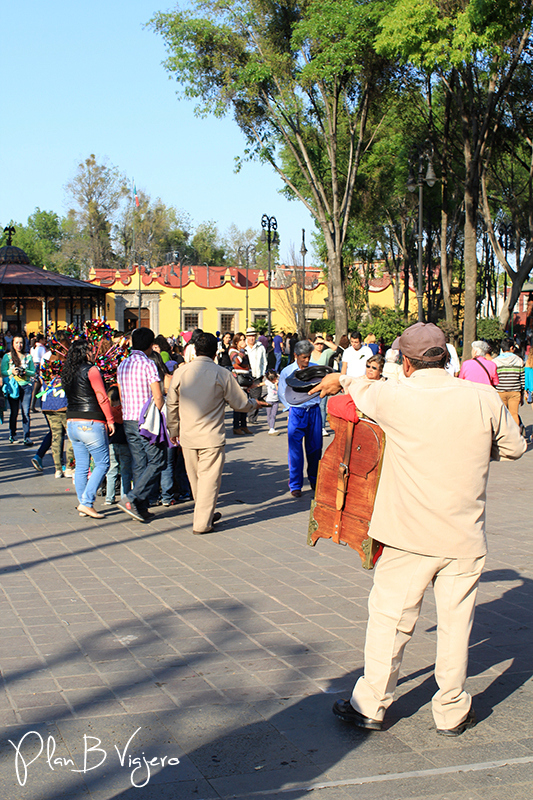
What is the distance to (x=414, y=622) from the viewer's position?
131 inches

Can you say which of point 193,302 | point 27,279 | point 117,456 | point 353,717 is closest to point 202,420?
point 117,456

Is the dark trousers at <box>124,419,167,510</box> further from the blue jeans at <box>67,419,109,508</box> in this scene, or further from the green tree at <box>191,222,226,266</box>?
the green tree at <box>191,222,226,266</box>

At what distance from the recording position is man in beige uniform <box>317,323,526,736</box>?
127 inches

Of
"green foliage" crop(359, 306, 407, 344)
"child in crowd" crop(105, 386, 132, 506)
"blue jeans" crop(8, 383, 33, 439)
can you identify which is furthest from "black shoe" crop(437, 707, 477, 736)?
"green foliage" crop(359, 306, 407, 344)

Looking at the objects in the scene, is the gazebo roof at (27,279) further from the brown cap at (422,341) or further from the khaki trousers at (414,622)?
the khaki trousers at (414,622)

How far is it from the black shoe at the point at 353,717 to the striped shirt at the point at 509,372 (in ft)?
31.4

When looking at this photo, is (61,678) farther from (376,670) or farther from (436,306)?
(436,306)

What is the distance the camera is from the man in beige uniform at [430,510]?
324 centimetres

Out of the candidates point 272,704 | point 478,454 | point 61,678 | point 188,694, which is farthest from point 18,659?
point 478,454

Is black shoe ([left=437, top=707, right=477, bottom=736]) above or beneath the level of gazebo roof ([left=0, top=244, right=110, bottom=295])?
beneath

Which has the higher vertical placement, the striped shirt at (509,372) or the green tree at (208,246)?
the green tree at (208,246)

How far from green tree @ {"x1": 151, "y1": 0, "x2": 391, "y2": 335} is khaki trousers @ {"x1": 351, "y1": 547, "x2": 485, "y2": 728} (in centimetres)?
2141

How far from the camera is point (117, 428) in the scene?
8.38 meters

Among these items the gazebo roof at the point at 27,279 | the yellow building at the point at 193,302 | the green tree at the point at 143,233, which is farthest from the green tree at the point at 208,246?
the gazebo roof at the point at 27,279
